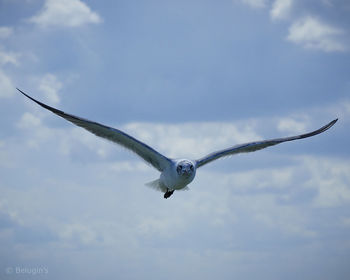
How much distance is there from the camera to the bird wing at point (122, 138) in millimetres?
21703

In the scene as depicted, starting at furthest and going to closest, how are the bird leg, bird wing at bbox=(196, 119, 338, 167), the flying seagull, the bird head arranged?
the bird leg, bird wing at bbox=(196, 119, 338, 167), the flying seagull, the bird head

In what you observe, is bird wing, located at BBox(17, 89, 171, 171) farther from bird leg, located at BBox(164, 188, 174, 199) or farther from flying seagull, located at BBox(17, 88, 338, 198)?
bird leg, located at BBox(164, 188, 174, 199)

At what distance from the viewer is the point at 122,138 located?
73.8ft

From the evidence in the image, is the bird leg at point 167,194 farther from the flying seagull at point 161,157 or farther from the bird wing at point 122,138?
the bird wing at point 122,138

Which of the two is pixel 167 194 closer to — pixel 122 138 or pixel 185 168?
pixel 185 168

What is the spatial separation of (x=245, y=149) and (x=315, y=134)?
15.2ft

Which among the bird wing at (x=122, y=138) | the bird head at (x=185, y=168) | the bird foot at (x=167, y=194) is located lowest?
the bird head at (x=185, y=168)

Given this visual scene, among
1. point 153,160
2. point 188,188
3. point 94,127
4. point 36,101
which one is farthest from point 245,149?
point 36,101

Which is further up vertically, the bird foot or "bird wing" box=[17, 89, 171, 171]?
"bird wing" box=[17, 89, 171, 171]

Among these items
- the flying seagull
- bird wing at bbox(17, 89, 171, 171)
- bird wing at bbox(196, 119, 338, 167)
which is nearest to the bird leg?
the flying seagull

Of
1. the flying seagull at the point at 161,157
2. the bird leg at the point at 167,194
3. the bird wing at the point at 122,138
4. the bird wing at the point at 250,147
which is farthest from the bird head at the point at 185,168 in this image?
the bird leg at the point at 167,194

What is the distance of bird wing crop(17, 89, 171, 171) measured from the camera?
21703 mm

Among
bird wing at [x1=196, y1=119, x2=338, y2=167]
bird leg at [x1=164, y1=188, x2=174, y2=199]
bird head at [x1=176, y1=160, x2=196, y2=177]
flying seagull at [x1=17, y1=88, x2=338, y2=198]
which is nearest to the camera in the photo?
bird head at [x1=176, y1=160, x2=196, y2=177]

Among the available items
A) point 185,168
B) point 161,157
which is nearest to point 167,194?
point 161,157
